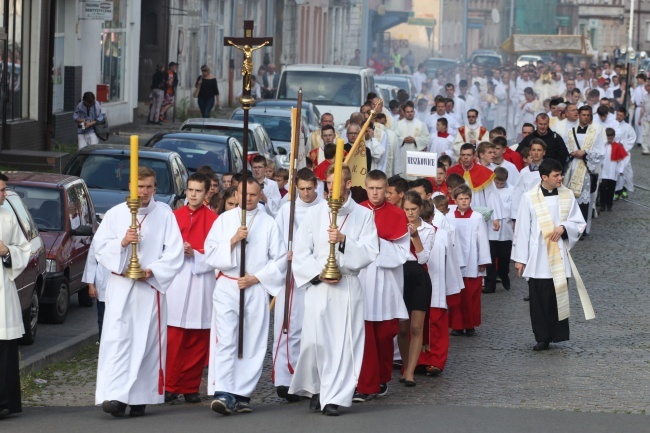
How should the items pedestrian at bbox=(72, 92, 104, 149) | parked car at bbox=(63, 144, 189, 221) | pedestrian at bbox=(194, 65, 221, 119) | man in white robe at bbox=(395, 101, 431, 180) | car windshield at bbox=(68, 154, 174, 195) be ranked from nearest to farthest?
parked car at bbox=(63, 144, 189, 221), car windshield at bbox=(68, 154, 174, 195), man in white robe at bbox=(395, 101, 431, 180), pedestrian at bbox=(72, 92, 104, 149), pedestrian at bbox=(194, 65, 221, 119)

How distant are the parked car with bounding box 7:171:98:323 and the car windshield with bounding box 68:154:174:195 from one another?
7.05 ft

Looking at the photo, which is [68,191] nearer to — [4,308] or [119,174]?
[119,174]

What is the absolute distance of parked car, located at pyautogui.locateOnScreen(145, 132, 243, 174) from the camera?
64.0ft

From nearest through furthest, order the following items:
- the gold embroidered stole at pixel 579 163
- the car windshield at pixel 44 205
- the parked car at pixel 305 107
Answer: the car windshield at pixel 44 205
the gold embroidered stole at pixel 579 163
the parked car at pixel 305 107

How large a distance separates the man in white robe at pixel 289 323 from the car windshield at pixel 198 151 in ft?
26.9

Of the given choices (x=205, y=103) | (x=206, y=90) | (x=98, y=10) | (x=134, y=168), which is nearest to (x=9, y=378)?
(x=134, y=168)

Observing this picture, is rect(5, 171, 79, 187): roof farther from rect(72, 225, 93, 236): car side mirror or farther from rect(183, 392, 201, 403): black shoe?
rect(183, 392, 201, 403): black shoe

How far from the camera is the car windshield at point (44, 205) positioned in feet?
47.3

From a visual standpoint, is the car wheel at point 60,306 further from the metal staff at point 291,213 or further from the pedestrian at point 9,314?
the pedestrian at point 9,314

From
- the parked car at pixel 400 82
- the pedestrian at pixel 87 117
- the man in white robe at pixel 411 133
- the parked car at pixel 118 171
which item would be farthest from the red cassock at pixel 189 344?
the parked car at pixel 400 82

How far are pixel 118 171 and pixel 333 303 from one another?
7.82 m

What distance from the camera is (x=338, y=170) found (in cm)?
958

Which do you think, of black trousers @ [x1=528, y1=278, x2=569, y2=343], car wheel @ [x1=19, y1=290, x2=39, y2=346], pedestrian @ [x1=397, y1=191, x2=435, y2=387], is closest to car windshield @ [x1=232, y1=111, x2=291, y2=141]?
black trousers @ [x1=528, y1=278, x2=569, y2=343]

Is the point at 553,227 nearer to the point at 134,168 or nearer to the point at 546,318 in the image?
the point at 546,318
